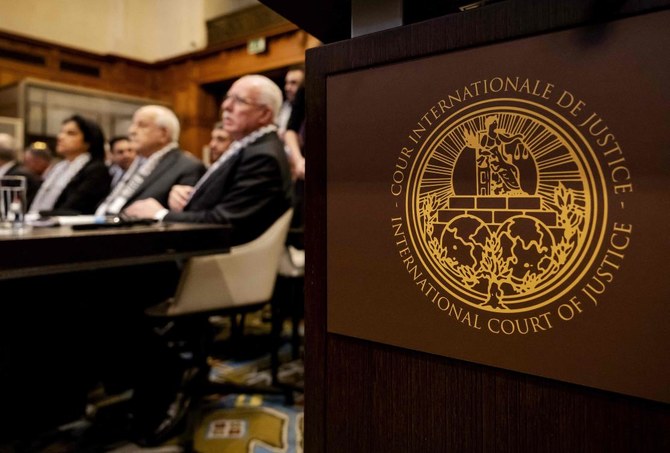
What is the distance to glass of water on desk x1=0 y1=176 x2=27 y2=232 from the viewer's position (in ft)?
5.33

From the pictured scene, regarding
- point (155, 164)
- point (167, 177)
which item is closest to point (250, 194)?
point (167, 177)

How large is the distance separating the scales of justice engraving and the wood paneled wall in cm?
615

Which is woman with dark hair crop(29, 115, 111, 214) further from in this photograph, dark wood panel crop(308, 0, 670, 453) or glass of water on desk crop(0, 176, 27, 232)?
dark wood panel crop(308, 0, 670, 453)

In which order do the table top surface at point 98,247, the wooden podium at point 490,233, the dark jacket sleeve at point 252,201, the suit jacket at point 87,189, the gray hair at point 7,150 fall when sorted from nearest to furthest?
the wooden podium at point 490,233 < the table top surface at point 98,247 < the dark jacket sleeve at point 252,201 < the suit jacket at point 87,189 < the gray hair at point 7,150

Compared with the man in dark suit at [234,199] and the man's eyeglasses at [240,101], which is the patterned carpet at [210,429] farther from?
the man's eyeglasses at [240,101]

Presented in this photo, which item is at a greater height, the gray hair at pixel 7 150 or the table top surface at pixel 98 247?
the gray hair at pixel 7 150

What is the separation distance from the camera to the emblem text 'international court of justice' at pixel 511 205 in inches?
16.5

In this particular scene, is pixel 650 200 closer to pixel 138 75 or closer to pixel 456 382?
pixel 456 382

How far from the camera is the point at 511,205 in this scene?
1.53 feet

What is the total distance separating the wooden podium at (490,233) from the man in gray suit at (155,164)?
1993mm

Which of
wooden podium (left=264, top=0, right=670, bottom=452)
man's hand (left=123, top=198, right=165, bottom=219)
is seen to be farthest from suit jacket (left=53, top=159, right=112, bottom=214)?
wooden podium (left=264, top=0, right=670, bottom=452)

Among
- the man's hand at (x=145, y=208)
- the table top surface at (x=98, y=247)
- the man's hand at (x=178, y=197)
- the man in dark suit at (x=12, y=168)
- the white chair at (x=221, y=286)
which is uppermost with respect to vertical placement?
the man in dark suit at (x=12, y=168)

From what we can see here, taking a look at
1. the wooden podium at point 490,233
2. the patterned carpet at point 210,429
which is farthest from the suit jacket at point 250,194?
the wooden podium at point 490,233

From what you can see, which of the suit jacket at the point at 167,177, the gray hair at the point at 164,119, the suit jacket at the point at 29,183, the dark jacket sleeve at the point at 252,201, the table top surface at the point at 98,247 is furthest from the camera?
the suit jacket at the point at 29,183
